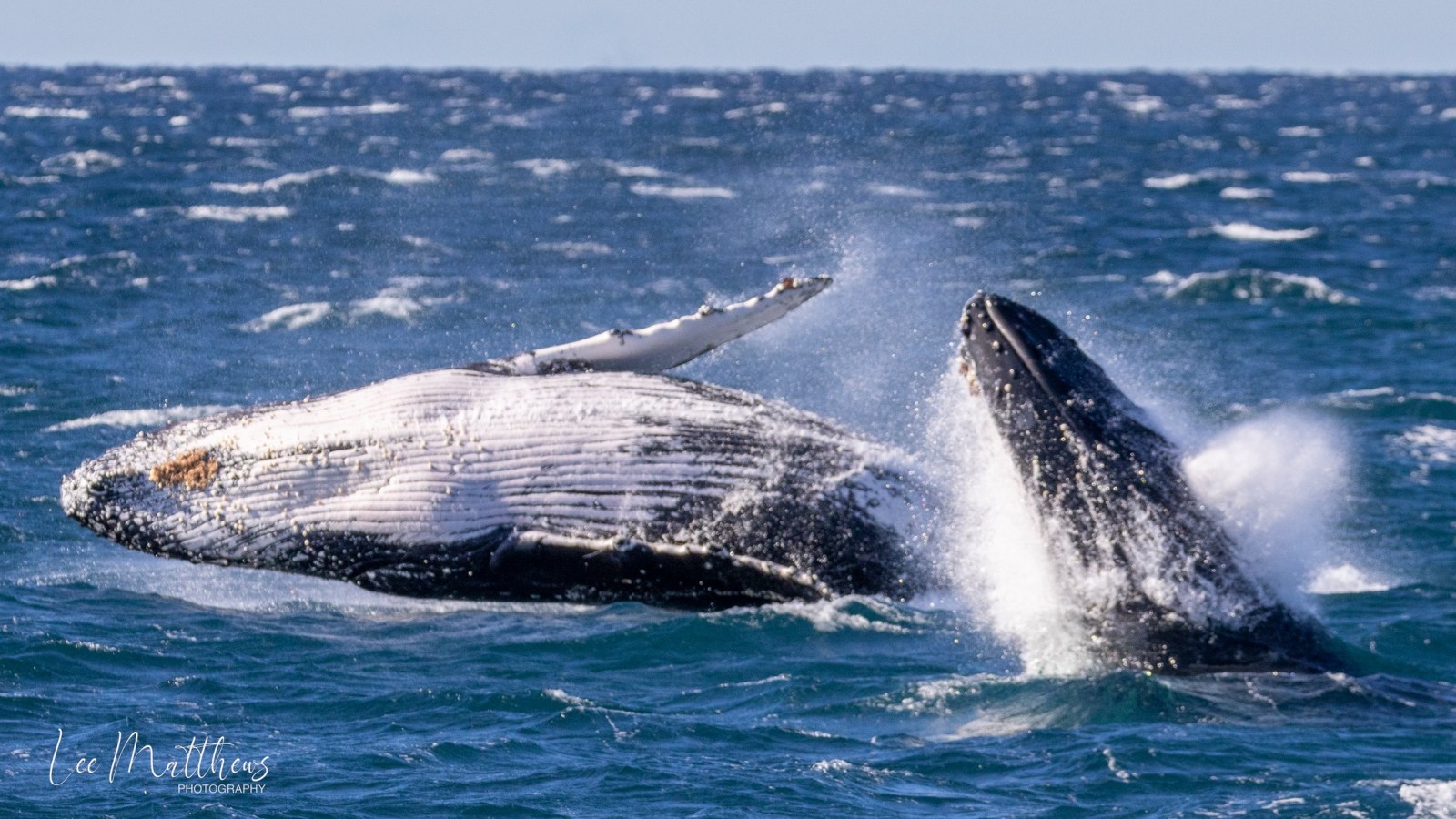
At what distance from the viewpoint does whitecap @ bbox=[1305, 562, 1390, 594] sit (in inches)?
607

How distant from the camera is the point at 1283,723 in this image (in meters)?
11.1

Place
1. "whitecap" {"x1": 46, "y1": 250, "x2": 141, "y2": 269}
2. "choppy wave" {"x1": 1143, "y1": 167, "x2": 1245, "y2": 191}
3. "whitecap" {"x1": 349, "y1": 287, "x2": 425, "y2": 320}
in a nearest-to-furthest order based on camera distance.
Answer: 1. "whitecap" {"x1": 349, "y1": 287, "x2": 425, "y2": 320}
2. "whitecap" {"x1": 46, "y1": 250, "x2": 141, "y2": 269}
3. "choppy wave" {"x1": 1143, "y1": 167, "x2": 1245, "y2": 191}

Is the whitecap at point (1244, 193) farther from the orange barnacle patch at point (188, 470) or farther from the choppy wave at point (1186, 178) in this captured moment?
the orange barnacle patch at point (188, 470)

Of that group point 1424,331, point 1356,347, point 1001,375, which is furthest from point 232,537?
point 1424,331

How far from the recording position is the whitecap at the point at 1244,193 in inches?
2077

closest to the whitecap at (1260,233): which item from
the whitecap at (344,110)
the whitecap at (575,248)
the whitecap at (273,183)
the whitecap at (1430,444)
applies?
the whitecap at (575,248)

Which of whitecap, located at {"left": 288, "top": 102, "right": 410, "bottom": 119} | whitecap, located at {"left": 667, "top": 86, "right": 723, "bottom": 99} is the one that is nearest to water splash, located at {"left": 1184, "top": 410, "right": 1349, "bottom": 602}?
whitecap, located at {"left": 288, "top": 102, "right": 410, "bottom": 119}

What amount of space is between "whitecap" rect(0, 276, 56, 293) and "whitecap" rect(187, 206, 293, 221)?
35.2ft

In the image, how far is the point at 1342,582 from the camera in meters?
15.7

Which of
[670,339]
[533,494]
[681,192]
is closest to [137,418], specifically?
[670,339]

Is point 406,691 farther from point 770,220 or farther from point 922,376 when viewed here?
point 770,220

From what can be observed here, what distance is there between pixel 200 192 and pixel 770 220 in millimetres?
14723

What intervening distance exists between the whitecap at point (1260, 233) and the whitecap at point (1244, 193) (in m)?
8.97

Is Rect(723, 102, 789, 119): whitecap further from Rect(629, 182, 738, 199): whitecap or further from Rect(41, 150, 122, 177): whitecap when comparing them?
Rect(41, 150, 122, 177): whitecap
